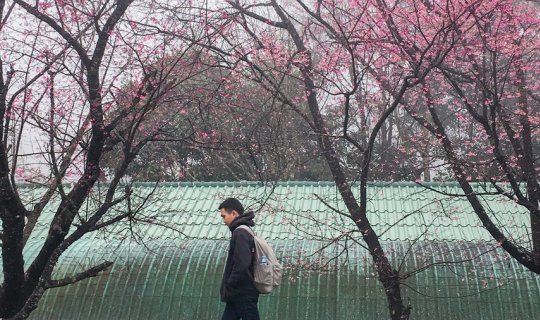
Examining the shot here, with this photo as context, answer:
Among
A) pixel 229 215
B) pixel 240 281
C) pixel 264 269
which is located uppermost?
pixel 229 215

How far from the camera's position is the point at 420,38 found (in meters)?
7.52

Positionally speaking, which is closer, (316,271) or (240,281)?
(240,281)

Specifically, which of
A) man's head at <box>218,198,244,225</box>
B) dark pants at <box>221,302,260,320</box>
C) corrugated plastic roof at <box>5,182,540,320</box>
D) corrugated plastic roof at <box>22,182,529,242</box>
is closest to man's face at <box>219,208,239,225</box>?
→ man's head at <box>218,198,244,225</box>

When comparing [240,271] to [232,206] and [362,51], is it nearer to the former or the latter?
[232,206]

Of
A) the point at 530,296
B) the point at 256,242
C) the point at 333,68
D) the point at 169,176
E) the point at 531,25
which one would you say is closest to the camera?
the point at 256,242

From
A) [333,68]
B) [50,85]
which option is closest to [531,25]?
[333,68]

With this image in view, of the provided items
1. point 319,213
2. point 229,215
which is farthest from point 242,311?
point 319,213

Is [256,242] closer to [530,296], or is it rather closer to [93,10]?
[93,10]

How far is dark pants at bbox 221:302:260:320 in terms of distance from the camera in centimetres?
522

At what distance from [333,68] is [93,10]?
3.61 metres

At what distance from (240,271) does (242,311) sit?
37 cm

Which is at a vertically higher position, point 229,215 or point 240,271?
point 229,215

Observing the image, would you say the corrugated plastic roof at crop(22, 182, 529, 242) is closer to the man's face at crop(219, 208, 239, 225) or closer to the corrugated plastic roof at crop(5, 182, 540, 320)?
the corrugated plastic roof at crop(5, 182, 540, 320)

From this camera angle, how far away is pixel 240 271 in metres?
5.13
